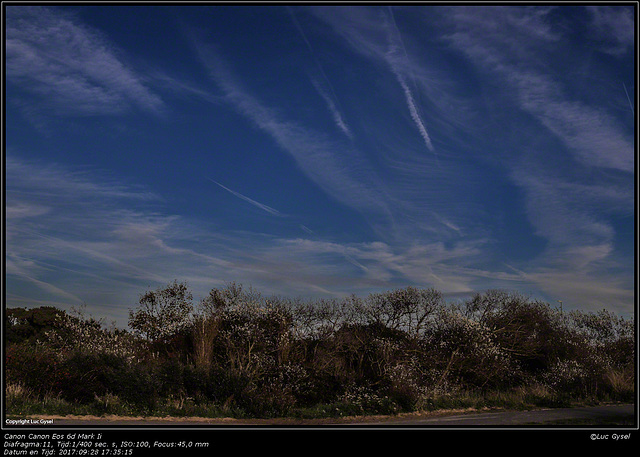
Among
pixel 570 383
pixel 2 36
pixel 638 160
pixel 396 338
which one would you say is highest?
pixel 2 36

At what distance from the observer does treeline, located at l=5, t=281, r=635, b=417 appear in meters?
16.2

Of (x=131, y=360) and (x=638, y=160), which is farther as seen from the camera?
(x=131, y=360)

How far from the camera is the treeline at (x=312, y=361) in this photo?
637 inches

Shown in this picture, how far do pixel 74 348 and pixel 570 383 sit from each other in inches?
802

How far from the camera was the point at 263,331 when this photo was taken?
1998 cm

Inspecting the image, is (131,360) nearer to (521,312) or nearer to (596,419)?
(596,419)

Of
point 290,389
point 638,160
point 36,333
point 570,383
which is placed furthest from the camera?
point 36,333

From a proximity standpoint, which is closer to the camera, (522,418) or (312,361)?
(522,418)

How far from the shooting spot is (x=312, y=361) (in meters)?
19.5

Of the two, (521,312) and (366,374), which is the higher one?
(521,312)
